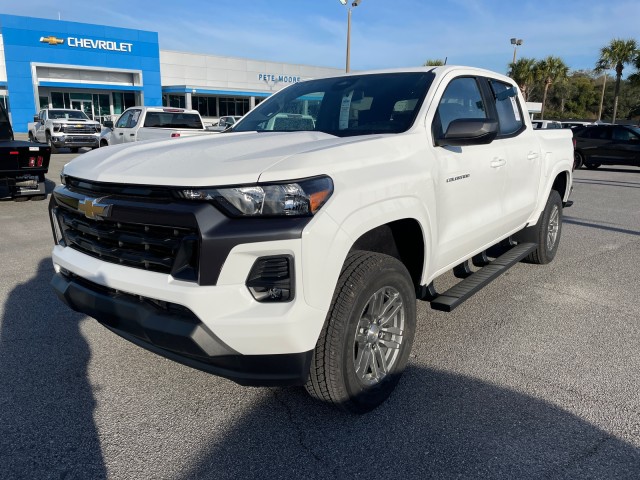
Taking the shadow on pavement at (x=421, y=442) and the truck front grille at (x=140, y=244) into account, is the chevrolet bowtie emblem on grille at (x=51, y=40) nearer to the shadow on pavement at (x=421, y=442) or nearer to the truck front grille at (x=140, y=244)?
the truck front grille at (x=140, y=244)

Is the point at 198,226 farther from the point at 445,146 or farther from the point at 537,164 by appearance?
the point at 537,164

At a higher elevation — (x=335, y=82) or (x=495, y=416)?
(x=335, y=82)

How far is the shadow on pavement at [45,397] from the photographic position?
2.38 metres

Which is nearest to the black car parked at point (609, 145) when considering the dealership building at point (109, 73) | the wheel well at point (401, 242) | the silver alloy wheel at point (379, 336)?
the wheel well at point (401, 242)

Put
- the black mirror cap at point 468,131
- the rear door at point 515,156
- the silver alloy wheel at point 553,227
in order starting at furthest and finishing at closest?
1. the silver alloy wheel at point 553,227
2. the rear door at point 515,156
3. the black mirror cap at point 468,131

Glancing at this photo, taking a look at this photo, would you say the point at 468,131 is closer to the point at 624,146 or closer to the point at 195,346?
the point at 195,346

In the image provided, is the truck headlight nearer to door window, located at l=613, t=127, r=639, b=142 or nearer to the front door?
the front door

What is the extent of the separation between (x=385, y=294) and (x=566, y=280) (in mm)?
3252

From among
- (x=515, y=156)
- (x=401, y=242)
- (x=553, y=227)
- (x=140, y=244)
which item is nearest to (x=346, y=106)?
(x=401, y=242)

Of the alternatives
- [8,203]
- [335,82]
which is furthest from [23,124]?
[335,82]

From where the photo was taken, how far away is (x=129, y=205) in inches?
95.2

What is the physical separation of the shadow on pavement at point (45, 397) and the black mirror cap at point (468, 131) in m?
2.59

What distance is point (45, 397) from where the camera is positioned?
2.92 m

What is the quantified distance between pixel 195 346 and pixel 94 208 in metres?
0.93
